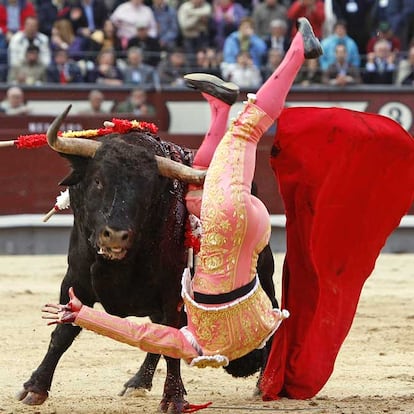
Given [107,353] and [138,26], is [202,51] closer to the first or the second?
[138,26]

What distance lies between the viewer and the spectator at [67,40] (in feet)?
38.8

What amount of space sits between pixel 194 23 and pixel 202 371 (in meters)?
6.62

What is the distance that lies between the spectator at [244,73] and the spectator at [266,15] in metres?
0.86

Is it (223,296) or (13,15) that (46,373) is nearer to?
(223,296)

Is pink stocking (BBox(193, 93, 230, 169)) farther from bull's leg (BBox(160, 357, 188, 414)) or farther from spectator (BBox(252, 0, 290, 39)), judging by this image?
spectator (BBox(252, 0, 290, 39))

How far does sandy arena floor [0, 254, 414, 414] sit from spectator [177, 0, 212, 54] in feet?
13.6

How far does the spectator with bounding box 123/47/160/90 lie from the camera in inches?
Answer: 456

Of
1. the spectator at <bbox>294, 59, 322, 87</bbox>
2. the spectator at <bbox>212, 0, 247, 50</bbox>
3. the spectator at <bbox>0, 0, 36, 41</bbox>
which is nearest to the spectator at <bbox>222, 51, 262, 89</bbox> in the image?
the spectator at <bbox>294, 59, 322, 87</bbox>

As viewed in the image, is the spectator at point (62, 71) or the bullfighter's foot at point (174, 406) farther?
the spectator at point (62, 71)

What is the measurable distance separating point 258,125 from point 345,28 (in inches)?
320

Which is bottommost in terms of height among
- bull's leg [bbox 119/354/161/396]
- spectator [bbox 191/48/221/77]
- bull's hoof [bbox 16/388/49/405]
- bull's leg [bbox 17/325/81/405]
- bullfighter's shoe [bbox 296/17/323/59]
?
bull's leg [bbox 119/354/161/396]

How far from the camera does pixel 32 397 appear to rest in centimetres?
487

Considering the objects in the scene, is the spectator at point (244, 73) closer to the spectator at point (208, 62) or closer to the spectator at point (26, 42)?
the spectator at point (208, 62)

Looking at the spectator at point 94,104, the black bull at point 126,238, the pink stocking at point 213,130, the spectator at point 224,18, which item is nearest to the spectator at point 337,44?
the spectator at point 224,18
